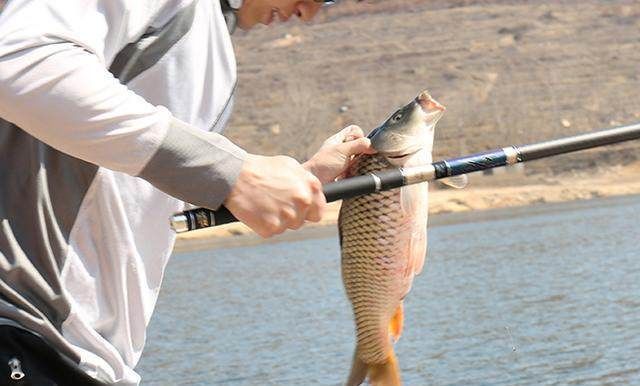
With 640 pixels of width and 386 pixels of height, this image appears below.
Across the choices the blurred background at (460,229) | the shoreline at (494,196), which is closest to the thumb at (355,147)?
the blurred background at (460,229)

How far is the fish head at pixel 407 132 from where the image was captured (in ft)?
9.33

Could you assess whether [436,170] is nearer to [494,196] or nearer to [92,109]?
[92,109]

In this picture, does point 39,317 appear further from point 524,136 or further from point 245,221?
point 524,136

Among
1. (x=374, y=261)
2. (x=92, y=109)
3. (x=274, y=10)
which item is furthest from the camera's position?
(x=374, y=261)

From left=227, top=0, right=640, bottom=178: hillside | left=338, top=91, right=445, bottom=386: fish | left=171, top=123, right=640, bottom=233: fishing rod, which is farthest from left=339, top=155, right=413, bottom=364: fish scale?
left=227, top=0, right=640, bottom=178: hillside

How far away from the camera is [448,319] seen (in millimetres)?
20062

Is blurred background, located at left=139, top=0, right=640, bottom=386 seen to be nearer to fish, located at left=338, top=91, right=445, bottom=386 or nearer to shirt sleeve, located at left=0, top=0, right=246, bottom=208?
fish, located at left=338, top=91, right=445, bottom=386

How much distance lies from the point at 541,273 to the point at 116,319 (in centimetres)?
2471

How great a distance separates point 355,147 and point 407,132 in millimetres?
207

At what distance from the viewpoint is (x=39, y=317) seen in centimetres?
213

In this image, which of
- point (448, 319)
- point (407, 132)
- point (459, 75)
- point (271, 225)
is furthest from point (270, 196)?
point (459, 75)

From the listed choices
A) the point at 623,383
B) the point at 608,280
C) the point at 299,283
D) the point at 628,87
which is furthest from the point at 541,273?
the point at 628,87

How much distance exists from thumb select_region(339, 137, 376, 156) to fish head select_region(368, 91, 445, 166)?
0.30 ft

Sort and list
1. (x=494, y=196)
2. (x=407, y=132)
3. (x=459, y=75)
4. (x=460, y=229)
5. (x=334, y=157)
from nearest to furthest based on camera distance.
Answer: (x=334, y=157), (x=407, y=132), (x=460, y=229), (x=494, y=196), (x=459, y=75)
